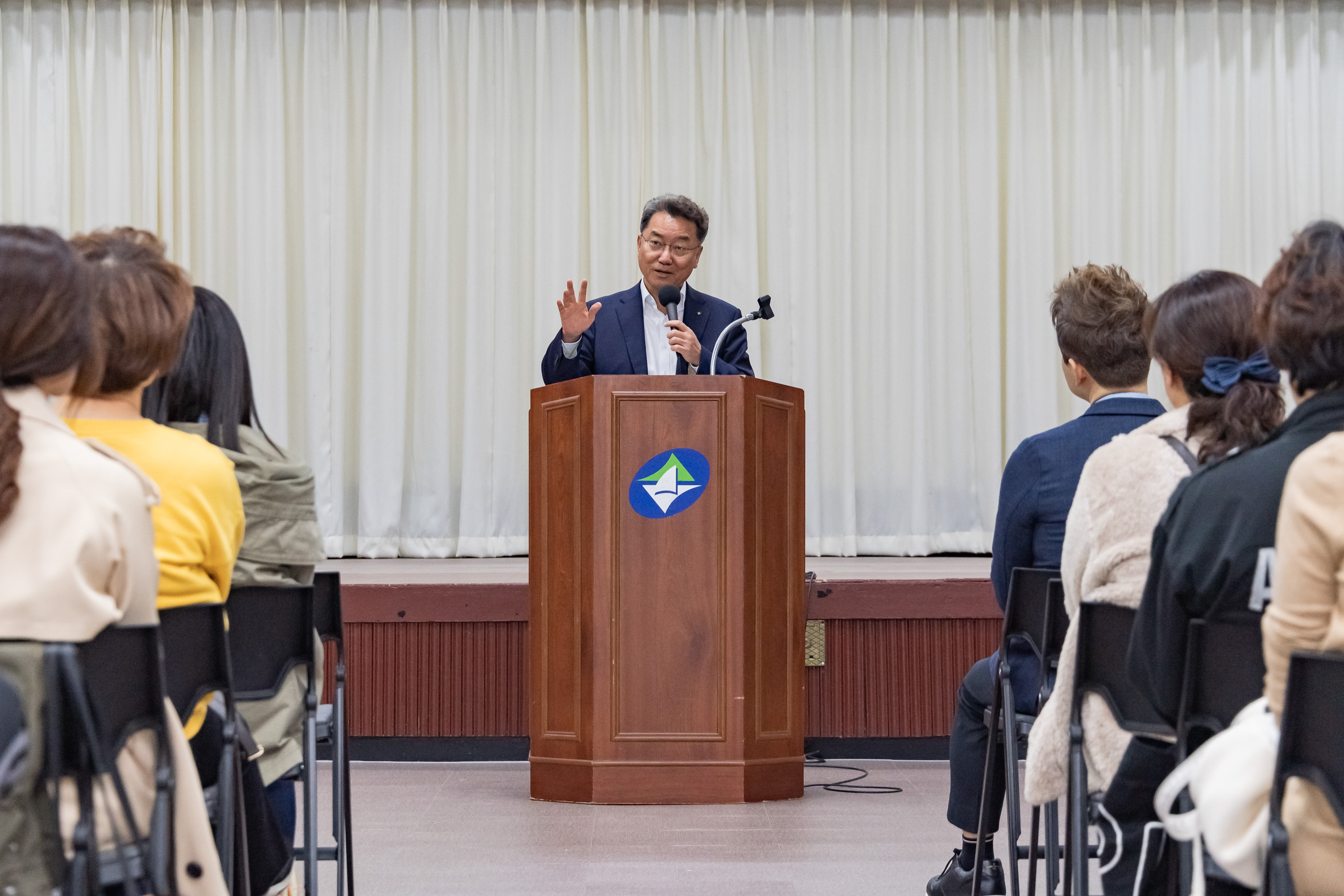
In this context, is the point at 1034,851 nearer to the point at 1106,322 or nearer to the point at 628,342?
the point at 1106,322

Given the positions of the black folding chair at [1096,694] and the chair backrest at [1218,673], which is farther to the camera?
the black folding chair at [1096,694]

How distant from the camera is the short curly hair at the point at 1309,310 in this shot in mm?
1396

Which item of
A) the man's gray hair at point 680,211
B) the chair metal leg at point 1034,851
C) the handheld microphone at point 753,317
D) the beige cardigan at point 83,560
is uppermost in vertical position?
the man's gray hair at point 680,211

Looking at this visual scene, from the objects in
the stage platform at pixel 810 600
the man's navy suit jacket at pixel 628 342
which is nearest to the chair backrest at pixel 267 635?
the man's navy suit jacket at pixel 628 342

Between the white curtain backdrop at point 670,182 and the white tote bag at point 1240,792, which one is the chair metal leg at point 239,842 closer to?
the white tote bag at point 1240,792

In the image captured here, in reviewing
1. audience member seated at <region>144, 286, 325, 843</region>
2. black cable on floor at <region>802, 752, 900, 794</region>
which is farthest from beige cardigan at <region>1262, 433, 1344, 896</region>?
black cable on floor at <region>802, 752, 900, 794</region>

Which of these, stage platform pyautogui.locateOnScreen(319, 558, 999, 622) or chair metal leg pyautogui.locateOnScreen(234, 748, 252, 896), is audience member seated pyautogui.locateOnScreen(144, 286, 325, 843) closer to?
chair metal leg pyautogui.locateOnScreen(234, 748, 252, 896)

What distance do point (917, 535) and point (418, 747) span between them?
2.27m

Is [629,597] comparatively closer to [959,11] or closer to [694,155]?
[694,155]

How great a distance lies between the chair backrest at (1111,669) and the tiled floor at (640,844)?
1124 mm

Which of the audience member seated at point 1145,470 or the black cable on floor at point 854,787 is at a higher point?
the audience member seated at point 1145,470

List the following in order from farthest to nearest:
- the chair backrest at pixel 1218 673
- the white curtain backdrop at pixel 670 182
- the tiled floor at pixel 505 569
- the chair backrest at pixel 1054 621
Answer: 1. the white curtain backdrop at pixel 670 182
2. the tiled floor at pixel 505 569
3. the chair backrest at pixel 1054 621
4. the chair backrest at pixel 1218 673

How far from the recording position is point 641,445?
3691 millimetres

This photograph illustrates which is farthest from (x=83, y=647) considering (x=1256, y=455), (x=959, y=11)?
(x=959, y=11)
